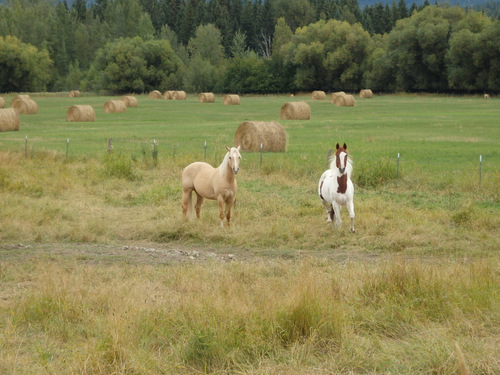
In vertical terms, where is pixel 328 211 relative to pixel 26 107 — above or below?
above

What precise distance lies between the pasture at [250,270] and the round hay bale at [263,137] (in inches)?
111

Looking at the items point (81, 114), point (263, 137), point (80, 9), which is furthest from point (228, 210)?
point (80, 9)

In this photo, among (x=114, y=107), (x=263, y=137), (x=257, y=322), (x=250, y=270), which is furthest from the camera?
(x=114, y=107)

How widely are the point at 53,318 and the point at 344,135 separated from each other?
27432 millimetres

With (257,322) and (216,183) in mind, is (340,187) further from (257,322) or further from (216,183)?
(257,322)

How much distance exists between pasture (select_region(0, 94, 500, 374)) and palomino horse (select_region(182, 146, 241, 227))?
512 millimetres

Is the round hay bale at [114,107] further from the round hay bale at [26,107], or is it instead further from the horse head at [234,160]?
the horse head at [234,160]

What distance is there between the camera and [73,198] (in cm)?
1753

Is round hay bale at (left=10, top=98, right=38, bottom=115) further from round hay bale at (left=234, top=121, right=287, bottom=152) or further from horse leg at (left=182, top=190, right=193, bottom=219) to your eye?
horse leg at (left=182, top=190, right=193, bottom=219)

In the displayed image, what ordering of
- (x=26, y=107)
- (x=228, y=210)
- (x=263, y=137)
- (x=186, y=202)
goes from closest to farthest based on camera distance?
(x=228, y=210) < (x=186, y=202) < (x=263, y=137) < (x=26, y=107)

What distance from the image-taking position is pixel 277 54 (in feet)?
334

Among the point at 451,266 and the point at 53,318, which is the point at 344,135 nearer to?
the point at 451,266

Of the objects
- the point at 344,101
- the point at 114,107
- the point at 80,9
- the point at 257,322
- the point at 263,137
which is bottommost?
the point at 114,107

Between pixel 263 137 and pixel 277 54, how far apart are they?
250 ft
